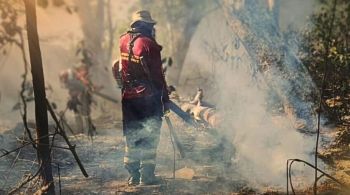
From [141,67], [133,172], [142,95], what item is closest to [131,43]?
[141,67]

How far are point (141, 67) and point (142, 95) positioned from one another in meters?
0.35

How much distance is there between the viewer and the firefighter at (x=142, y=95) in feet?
18.5

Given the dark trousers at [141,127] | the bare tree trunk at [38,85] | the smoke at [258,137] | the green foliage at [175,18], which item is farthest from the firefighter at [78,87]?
the green foliage at [175,18]

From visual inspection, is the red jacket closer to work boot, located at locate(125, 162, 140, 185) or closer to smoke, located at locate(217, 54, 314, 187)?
work boot, located at locate(125, 162, 140, 185)

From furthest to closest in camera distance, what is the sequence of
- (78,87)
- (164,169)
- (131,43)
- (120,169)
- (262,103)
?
(78,87), (262,103), (120,169), (164,169), (131,43)

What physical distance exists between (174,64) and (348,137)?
13406mm

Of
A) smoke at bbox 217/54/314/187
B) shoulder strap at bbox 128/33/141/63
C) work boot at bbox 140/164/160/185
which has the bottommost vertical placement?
work boot at bbox 140/164/160/185

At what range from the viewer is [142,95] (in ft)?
18.9

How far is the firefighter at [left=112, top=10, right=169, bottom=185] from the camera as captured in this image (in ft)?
18.5

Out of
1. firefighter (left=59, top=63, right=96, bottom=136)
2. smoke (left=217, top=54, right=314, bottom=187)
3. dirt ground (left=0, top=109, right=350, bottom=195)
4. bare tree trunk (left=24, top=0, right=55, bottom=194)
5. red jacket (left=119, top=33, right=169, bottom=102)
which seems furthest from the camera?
firefighter (left=59, top=63, right=96, bottom=136)

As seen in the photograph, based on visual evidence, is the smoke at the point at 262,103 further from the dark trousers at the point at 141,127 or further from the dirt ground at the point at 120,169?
the dark trousers at the point at 141,127

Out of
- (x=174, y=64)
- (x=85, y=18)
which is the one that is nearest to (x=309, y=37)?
(x=174, y=64)

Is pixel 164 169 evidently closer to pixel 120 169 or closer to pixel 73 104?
pixel 120 169

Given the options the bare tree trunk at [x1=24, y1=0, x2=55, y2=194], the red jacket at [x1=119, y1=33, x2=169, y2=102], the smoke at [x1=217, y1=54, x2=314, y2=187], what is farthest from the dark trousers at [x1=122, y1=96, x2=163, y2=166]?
the smoke at [x1=217, y1=54, x2=314, y2=187]
